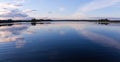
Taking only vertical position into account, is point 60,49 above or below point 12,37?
below

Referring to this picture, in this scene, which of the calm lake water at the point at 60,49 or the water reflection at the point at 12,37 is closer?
the calm lake water at the point at 60,49

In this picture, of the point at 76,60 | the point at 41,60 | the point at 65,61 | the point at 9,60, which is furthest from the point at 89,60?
the point at 9,60

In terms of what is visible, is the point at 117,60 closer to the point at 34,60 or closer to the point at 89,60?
the point at 89,60

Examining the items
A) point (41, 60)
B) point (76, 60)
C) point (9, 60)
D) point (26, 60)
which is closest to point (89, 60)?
point (76, 60)

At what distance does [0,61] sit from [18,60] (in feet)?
5.34

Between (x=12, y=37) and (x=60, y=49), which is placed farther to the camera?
(x=12, y=37)

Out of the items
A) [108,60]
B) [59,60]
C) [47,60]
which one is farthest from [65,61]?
[108,60]

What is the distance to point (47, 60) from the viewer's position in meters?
16.7

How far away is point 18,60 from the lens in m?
16.8

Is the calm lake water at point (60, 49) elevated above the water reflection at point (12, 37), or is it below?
A: below

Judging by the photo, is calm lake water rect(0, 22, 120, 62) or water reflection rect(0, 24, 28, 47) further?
water reflection rect(0, 24, 28, 47)

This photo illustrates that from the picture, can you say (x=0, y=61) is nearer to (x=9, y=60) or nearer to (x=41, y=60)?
(x=9, y=60)

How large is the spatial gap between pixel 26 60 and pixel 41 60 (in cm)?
140

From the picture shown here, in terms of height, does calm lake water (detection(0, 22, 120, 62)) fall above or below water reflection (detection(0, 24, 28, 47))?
below
